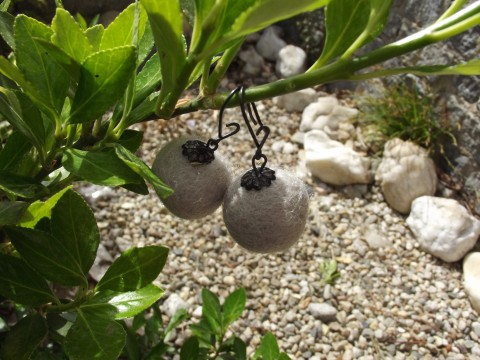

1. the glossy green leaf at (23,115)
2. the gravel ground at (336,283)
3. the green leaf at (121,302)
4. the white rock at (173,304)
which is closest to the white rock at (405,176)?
the gravel ground at (336,283)

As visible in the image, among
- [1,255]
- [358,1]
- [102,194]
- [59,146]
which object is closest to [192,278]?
[102,194]

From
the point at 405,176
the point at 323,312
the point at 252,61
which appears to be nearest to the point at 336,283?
the point at 323,312

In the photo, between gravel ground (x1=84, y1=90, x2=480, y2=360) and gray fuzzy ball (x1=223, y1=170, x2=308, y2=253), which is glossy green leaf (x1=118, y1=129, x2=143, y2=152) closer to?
gray fuzzy ball (x1=223, y1=170, x2=308, y2=253)

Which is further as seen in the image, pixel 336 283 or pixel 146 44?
pixel 336 283

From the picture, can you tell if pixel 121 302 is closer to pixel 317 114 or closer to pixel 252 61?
pixel 317 114

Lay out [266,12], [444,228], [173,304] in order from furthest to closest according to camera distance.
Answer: [444,228] < [173,304] < [266,12]

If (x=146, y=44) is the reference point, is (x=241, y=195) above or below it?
below

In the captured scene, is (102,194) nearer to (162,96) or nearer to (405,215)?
(405,215)
